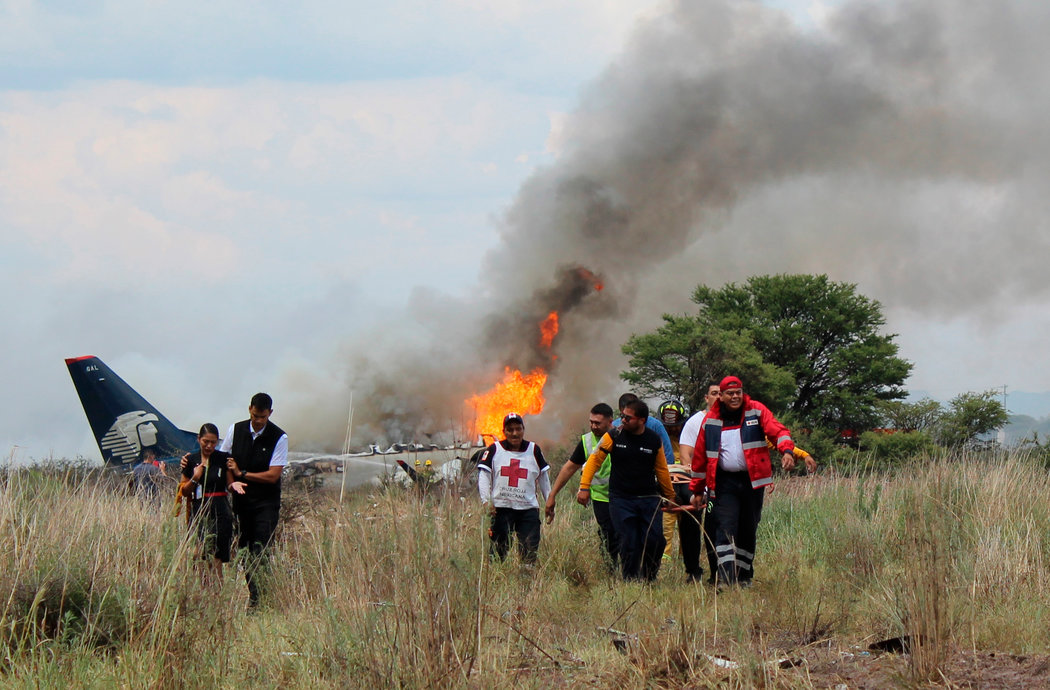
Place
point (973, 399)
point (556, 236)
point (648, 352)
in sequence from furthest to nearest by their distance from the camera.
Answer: point (973, 399), point (648, 352), point (556, 236)

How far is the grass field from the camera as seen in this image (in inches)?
173

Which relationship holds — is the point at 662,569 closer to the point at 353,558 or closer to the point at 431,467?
the point at 431,467

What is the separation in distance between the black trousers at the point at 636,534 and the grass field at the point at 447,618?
74cm

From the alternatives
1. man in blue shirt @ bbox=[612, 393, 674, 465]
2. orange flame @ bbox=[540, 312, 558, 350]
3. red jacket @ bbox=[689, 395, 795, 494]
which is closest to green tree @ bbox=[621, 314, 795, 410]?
orange flame @ bbox=[540, 312, 558, 350]

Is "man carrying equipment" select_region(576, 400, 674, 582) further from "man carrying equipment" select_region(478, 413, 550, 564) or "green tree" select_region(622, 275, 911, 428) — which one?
"green tree" select_region(622, 275, 911, 428)

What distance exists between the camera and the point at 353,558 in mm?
4961

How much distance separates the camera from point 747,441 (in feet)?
25.5

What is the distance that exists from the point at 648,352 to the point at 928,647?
42.6m

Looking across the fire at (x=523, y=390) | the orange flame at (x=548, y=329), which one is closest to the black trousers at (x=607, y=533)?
the fire at (x=523, y=390)

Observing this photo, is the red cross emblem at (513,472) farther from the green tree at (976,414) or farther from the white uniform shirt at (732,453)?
the green tree at (976,414)

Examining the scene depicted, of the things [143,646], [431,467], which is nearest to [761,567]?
[431,467]

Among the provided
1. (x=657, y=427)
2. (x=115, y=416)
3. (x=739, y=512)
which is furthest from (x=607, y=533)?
(x=115, y=416)

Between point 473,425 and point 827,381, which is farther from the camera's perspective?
point 827,381

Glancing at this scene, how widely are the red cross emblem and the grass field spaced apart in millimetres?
1439
